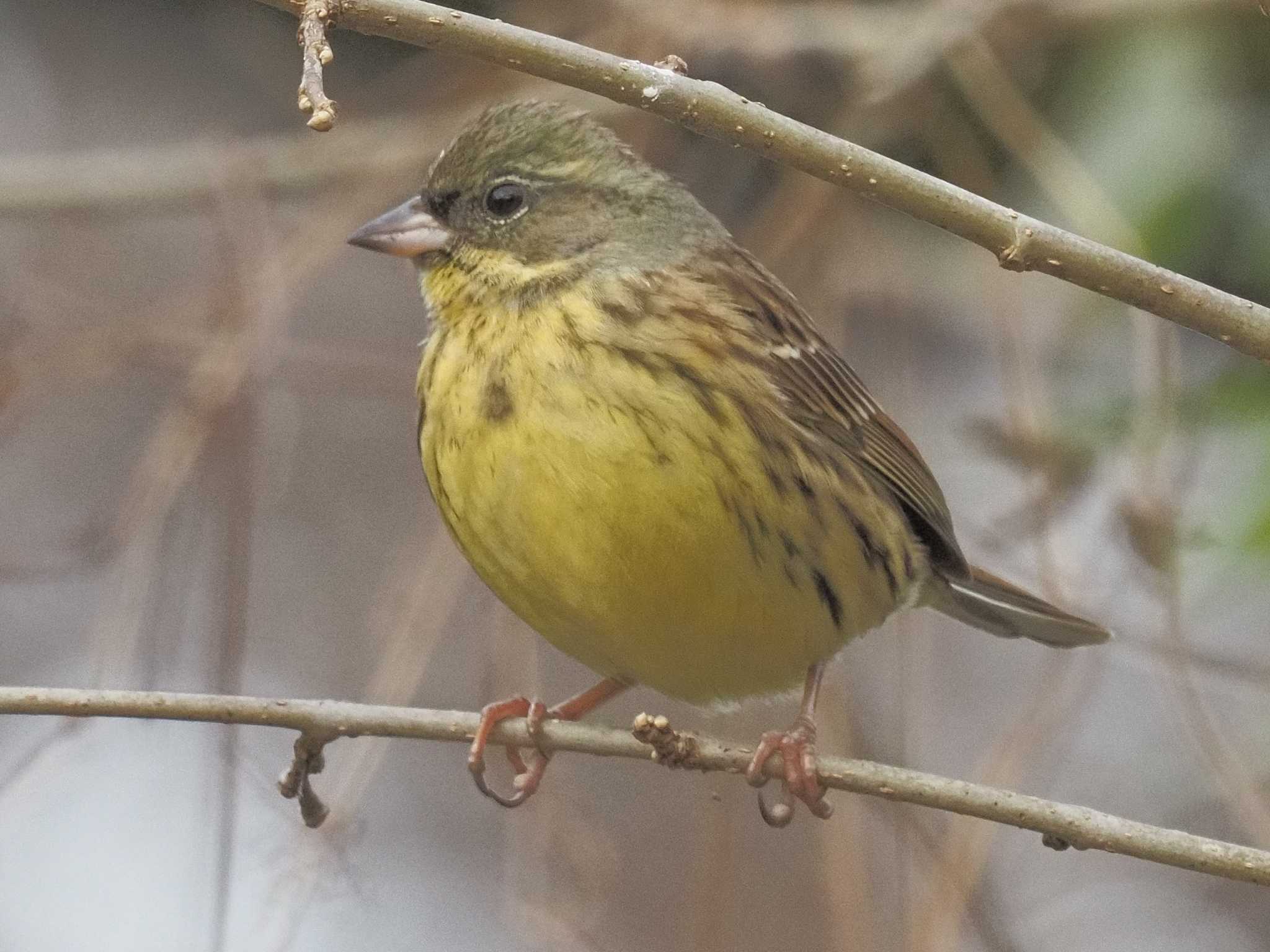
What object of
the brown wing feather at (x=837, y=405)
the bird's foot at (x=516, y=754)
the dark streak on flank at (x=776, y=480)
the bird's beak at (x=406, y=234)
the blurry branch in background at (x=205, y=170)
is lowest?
the bird's foot at (x=516, y=754)

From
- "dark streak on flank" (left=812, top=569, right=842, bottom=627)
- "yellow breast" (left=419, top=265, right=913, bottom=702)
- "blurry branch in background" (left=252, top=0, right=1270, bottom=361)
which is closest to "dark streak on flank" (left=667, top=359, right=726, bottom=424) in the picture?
"yellow breast" (left=419, top=265, right=913, bottom=702)

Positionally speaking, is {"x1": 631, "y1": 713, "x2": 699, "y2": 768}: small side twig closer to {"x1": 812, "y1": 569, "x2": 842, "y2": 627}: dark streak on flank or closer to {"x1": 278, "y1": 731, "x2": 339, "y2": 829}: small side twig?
{"x1": 278, "y1": 731, "x2": 339, "y2": 829}: small side twig

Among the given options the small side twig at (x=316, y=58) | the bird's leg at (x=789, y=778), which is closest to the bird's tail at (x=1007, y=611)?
the bird's leg at (x=789, y=778)

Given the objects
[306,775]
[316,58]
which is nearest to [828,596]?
[306,775]

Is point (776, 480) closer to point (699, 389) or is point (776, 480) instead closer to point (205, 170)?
point (699, 389)

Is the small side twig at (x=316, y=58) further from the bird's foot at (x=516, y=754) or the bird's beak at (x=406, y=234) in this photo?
the bird's foot at (x=516, y=754)

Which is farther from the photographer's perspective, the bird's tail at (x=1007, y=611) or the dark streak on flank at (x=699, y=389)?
the bird's tail at (x=1007, y=611)

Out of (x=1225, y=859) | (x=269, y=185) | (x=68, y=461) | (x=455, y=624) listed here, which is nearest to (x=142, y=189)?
(x=269, y=185)

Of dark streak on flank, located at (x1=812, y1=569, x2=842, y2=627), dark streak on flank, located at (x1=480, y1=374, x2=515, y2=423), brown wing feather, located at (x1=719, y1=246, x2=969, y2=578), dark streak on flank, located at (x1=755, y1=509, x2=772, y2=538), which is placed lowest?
dark streak on flank, located at (x1=812, y1=569, x2=842, y2=627)
